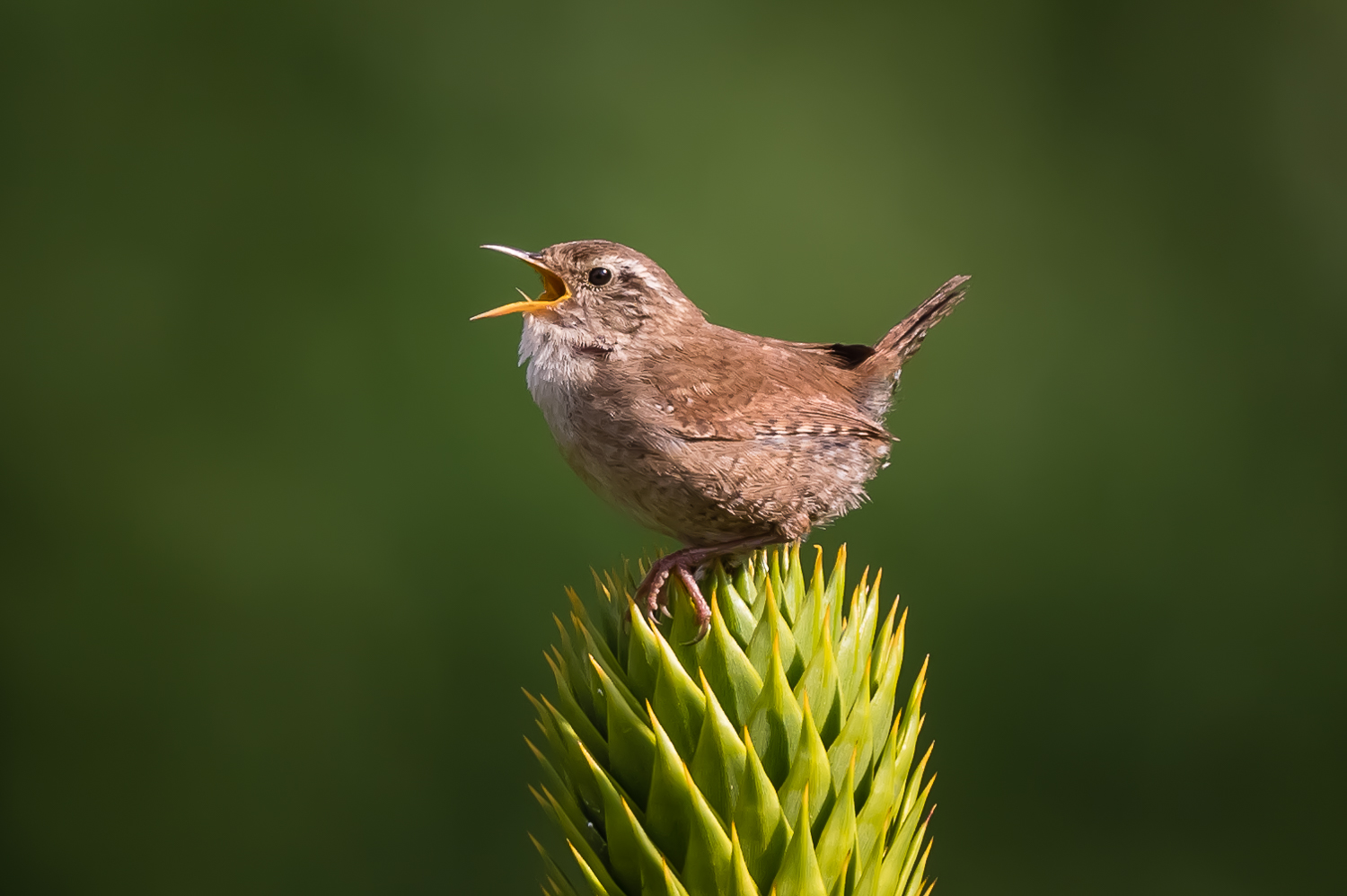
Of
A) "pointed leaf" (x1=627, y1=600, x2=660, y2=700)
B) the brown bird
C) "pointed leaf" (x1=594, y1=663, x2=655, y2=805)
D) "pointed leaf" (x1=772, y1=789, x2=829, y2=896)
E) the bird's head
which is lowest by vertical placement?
"pointed leaf" (x1=772, y1=789, x2=829, y2=896)

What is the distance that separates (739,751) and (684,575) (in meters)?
0.22

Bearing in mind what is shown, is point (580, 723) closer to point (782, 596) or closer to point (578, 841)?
point (578, 841)

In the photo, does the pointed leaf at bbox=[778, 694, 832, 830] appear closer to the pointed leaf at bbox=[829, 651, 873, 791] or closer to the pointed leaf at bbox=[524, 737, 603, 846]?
the pointed leaf at bbox=[829, 651, 873, 791]

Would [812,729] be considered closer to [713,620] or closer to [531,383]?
[713,620]

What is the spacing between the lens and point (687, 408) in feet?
4.36

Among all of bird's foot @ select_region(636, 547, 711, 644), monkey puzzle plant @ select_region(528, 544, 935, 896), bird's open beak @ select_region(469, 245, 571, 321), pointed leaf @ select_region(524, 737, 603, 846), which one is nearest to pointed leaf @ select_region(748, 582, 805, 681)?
monkey puzzle plant @ select_region(528, 544, 935, 896)

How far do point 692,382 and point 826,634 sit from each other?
1.81ft

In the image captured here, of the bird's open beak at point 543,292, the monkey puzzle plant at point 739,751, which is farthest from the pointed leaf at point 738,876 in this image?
Result: the bird's open beak at point 543,292

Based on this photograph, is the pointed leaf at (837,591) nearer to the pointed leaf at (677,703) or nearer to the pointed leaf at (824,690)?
the pointed leaf at (824,690)

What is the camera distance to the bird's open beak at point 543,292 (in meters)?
1.37

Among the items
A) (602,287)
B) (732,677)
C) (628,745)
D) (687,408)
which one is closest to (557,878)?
(628,745)

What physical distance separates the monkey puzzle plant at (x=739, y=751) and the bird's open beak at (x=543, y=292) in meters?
0.50

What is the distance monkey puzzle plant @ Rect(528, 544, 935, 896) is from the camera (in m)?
0.86

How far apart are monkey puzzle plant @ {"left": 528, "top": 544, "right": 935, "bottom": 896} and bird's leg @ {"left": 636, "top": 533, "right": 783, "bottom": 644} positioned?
2cm
